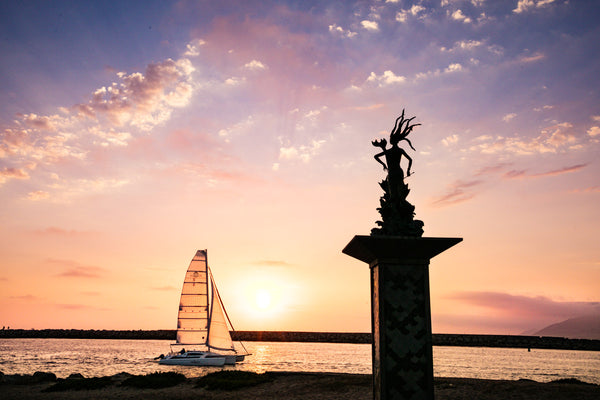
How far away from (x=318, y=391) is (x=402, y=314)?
15.5 meters

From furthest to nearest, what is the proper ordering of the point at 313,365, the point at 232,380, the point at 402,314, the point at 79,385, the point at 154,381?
the point at 313,365, the point at 154,381, the point at 79,385, the point at 232,380, the point at 402,314

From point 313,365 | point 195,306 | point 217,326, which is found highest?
point 195,306

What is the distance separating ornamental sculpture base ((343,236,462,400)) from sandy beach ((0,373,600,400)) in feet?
41.6

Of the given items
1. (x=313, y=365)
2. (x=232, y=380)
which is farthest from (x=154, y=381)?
(x=313, y=365)

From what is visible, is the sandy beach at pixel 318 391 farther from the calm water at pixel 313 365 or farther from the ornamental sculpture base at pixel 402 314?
the calm water at pixel 313 365

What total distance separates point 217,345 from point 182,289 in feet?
27.8

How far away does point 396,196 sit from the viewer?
10.7 metres

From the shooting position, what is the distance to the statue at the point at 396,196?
33.1 ft

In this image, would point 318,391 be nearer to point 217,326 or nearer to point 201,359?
point 217,326

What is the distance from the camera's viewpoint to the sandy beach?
827 inches

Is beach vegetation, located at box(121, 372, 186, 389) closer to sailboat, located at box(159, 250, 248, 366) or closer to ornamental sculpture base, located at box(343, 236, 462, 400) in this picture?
ornamental sculpture base, located at box(343, 236, 462, 400)

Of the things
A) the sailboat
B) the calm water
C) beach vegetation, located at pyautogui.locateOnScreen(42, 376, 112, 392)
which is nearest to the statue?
beach vegetation, located at pyautogui.locateOnScreen(42, 376, 112, 392)

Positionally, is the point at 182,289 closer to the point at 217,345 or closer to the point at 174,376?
the point at 217,345

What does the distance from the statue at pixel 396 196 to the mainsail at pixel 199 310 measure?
154 feet
